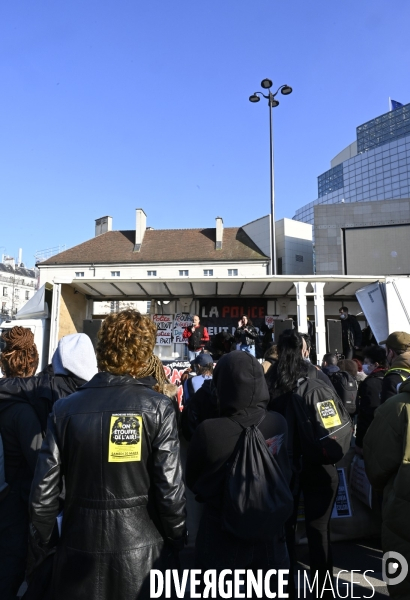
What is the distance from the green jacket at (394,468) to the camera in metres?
2.19

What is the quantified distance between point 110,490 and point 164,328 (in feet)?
44.4

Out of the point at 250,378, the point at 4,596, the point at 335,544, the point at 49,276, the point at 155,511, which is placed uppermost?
the point at 49,276

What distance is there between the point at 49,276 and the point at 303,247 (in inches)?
884

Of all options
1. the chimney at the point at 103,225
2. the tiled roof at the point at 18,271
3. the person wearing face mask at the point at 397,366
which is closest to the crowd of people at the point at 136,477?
the person wearing face mask at the point at 397,366

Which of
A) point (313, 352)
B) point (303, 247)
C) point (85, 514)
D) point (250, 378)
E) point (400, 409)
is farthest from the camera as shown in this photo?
point (303, 247)

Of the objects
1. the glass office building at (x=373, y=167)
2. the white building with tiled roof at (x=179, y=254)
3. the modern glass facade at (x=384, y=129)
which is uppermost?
the modern glass facade at (x=384, y=129)

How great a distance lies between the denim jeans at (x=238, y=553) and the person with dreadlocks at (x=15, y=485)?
3.50ft

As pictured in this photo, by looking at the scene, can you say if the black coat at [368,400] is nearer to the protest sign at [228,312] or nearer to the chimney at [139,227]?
the protest sign at [228,312]

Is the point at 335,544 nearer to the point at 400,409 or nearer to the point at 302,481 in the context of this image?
the point at 302,481

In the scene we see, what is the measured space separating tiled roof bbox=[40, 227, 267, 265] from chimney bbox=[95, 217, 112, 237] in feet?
5.88

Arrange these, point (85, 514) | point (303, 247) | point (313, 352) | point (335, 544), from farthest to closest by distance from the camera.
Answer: point (303, 247) < point (313, 352) < point (335, 544) < point (85, 514)

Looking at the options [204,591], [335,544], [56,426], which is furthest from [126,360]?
[335,544]

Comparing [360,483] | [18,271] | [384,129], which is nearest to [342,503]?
[360,483]

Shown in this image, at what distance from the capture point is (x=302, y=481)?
3398mm
